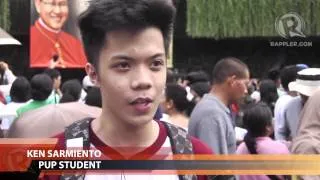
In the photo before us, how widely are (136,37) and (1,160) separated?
32.7 inches

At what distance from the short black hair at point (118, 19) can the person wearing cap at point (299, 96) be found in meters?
0.64

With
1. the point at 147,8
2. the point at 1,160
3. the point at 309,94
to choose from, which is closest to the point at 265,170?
the point at 309,94

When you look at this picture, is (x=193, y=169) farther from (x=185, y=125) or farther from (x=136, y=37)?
(x=136, y=37)

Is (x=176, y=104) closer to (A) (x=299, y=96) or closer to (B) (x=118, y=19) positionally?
(A) (x=299, y=96)

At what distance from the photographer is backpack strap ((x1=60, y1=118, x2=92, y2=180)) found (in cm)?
248

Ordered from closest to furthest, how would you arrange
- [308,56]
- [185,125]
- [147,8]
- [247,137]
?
[147,8], [308,56], [185,125], [247,137]

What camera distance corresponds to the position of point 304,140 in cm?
279

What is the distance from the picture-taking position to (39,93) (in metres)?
2.86

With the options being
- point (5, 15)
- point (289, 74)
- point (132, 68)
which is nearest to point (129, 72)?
point (132, 68)

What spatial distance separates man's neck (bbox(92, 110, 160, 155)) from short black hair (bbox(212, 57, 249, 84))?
1.34ft

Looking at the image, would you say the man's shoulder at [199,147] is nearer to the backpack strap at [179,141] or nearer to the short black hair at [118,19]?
the backpack strap at [179,141]

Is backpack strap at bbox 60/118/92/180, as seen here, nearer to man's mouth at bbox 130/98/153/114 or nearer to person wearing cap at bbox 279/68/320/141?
man's mouth at bbox 130/98/153/114

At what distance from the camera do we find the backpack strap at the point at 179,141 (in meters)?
2.47

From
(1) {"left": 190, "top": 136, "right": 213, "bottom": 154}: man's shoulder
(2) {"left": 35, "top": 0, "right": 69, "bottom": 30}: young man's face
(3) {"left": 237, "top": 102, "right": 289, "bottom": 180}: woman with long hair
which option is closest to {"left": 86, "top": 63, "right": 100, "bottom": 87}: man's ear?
(2) {"left": 35, "top": 0, "right": 69, "bottom": 30}: young man's face
